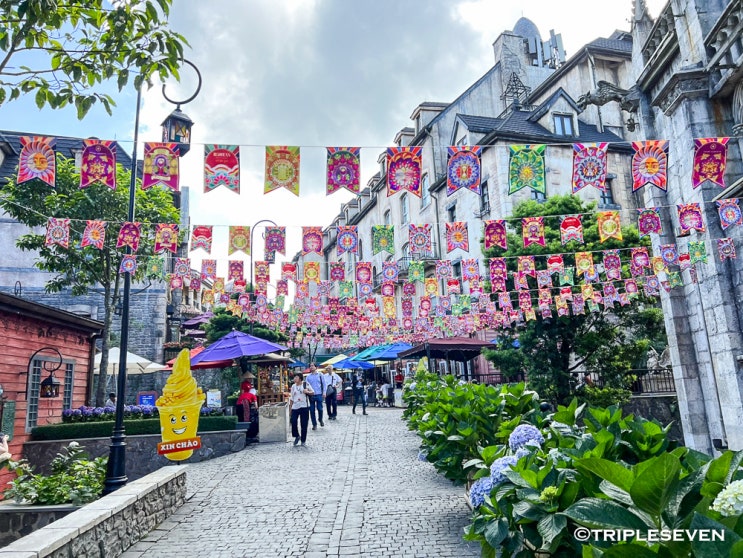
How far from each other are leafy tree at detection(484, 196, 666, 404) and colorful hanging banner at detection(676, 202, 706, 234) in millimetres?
5985

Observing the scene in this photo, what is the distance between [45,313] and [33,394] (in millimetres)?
2300

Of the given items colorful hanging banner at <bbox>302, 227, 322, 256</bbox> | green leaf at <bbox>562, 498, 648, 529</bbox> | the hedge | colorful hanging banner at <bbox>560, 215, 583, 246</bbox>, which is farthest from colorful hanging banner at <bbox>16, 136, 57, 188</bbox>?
colorful hanging banner at <bbox>560, 215, 583, 246</bbox>

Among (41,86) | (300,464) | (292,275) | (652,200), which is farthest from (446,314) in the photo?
(41,86)

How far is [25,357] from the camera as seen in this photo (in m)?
12.3

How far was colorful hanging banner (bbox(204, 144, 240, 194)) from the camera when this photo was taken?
9.66 meters

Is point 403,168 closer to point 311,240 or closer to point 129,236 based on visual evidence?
point 311,240

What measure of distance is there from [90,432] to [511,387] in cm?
1211

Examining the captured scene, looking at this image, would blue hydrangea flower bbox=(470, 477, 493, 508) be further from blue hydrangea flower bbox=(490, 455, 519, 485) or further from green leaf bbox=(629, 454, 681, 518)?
green leaf bbox=(629, 454, 681, 518)

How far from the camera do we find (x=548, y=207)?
18375mm

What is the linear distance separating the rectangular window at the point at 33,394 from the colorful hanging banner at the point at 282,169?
8151mm

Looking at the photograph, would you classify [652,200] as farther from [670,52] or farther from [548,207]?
[548,207]

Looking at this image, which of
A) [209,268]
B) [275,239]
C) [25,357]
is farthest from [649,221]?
[25,357]

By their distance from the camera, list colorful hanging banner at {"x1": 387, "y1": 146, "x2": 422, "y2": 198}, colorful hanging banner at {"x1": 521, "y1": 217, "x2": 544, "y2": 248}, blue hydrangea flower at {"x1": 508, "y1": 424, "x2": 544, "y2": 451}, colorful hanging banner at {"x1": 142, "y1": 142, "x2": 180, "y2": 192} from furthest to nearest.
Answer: colorful hanging banner at {"x1": 521, "y1": 217, "x2": 544, "y2": 248} < colorful hanging banner at {"x1": 387, "y1": 146, "x2": 422, "y2": 198} < colorful hanging banner at {"x1": 142, "y1": 142, "x2": 180, "y2": 192} < blue hydrangea flower at {"x1": 508, "y1": 424, "x2": 544, "y2": 451}

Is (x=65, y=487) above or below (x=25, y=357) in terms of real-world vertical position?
below
